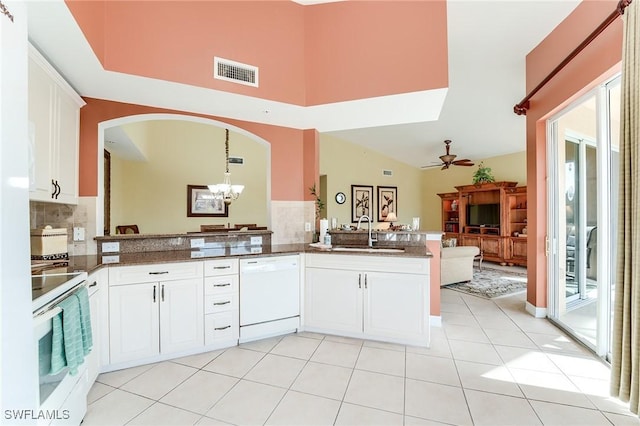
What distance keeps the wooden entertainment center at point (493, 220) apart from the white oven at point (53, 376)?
7.80m

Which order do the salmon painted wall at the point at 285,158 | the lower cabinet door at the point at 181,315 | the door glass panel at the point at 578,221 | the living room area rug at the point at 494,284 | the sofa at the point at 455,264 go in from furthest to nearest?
the sofa at the point at 455,264
the living room area rug at the point at 494,284
the salmon painted wall at the point at 285,158
the door glass panel at the point at 578,221
the lower cabinet door at the point at 181,315

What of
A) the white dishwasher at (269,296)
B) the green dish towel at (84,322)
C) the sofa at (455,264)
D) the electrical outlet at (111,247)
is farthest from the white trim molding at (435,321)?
the electrical outlet at (111,247)

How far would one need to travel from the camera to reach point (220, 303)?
8.64ft

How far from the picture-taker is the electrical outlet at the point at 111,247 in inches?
106

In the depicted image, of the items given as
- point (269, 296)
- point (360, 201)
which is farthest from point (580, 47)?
point (360, 201)

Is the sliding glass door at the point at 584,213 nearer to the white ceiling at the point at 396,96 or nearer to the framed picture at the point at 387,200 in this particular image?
the white ceiling at the point at 396,96

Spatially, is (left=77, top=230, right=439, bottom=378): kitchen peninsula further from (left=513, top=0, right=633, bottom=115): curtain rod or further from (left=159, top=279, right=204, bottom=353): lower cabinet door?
(left=513, top=0, right=633, bottom=115): curtain rod

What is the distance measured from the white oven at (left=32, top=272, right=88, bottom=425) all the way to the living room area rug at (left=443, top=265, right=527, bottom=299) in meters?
4.82

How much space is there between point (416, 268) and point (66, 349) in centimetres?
255

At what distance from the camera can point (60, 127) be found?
2.23 m

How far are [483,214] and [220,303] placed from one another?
7178mm

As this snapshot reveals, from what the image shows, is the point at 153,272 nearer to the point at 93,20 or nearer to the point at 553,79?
the point at 93,20

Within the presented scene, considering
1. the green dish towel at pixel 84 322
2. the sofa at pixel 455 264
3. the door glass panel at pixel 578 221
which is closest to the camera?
the green dish towel at pixel 84 322

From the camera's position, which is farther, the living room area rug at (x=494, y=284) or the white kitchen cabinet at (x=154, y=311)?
the living room area rug at (x=494, y=284)
